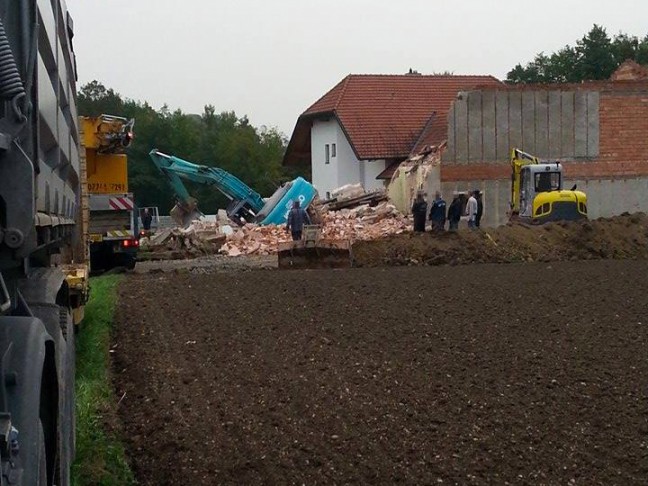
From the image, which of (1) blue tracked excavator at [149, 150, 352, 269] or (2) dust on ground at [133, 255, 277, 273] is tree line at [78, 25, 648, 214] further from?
(2) dust on ground at [133, 255, 277, 273]

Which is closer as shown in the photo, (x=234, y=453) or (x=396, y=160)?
(x=234, y=453)

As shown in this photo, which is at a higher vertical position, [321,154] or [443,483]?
[321,154]

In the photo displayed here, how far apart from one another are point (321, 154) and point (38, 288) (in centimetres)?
4252

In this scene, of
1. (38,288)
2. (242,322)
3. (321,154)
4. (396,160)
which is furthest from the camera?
(321,154)

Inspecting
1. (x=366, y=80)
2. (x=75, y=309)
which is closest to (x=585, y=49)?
(x=366, y=80)

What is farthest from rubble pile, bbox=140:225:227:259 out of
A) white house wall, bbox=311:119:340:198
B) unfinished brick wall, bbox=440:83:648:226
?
white house wall, bbox=311:119:340:198

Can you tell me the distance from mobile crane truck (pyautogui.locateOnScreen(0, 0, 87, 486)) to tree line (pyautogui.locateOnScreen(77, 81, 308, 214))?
6176 centimetres

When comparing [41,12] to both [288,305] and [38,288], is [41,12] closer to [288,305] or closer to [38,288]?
[38,288]

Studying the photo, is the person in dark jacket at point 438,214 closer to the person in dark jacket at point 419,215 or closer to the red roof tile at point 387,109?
the person in dark jacket at point 419,215

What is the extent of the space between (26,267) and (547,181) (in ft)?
74.4

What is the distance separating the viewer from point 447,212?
31094 millimetres

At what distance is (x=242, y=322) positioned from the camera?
41.5 ft

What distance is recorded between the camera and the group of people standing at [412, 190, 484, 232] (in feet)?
94.9

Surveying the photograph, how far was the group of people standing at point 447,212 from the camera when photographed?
2892 centimetres
